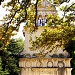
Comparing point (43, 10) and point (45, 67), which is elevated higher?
point (43, 10)

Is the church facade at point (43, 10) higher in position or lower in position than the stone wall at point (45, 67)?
higher

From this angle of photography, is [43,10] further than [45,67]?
Yes

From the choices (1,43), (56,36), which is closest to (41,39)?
(56,36)

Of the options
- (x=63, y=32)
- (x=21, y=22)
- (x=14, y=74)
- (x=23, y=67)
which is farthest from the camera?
(x=14, y=74)

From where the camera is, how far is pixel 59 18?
12.3 metres

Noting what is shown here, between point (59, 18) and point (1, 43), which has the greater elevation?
point (59, 18)

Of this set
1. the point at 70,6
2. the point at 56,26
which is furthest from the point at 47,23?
the point at 70,6

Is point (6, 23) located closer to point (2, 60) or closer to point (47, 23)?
point (47, 23)

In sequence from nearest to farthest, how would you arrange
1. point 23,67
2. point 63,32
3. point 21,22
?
point 21,22, point 63,32, point 23,67

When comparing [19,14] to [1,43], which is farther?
[1,43]

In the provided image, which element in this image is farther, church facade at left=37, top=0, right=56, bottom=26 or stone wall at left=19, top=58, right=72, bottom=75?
stone wall at left=19, top=58, right=72, bottom=75

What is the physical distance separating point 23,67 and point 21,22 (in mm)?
11975

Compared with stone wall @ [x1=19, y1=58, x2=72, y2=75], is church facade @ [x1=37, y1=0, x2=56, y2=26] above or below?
above

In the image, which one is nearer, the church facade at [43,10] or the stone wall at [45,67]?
the church facade at [43,10]
